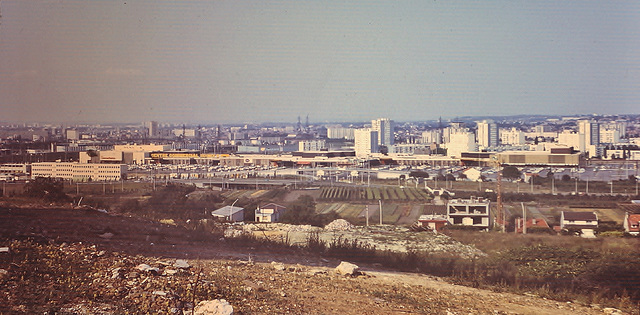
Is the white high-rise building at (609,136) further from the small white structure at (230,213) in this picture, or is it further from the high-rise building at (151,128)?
the high-rise building at (151,128)

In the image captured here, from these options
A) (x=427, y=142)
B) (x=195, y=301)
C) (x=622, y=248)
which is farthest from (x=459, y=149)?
(x=195, y=301)

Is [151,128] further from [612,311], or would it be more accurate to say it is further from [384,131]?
[384,131]

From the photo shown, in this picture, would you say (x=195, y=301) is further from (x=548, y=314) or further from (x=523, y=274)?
(x=523, y=274)

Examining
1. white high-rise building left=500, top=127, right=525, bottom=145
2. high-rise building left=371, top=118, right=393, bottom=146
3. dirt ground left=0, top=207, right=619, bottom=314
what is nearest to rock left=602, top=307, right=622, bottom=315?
dirt ground left=0, top=207, right=619, bottom=314

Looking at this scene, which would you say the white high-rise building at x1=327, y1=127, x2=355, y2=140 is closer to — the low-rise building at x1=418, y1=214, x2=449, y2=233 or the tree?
the tree

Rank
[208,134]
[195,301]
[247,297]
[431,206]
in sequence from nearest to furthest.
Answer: [195,301] < [247,297] < [431,206] < [208,134]
